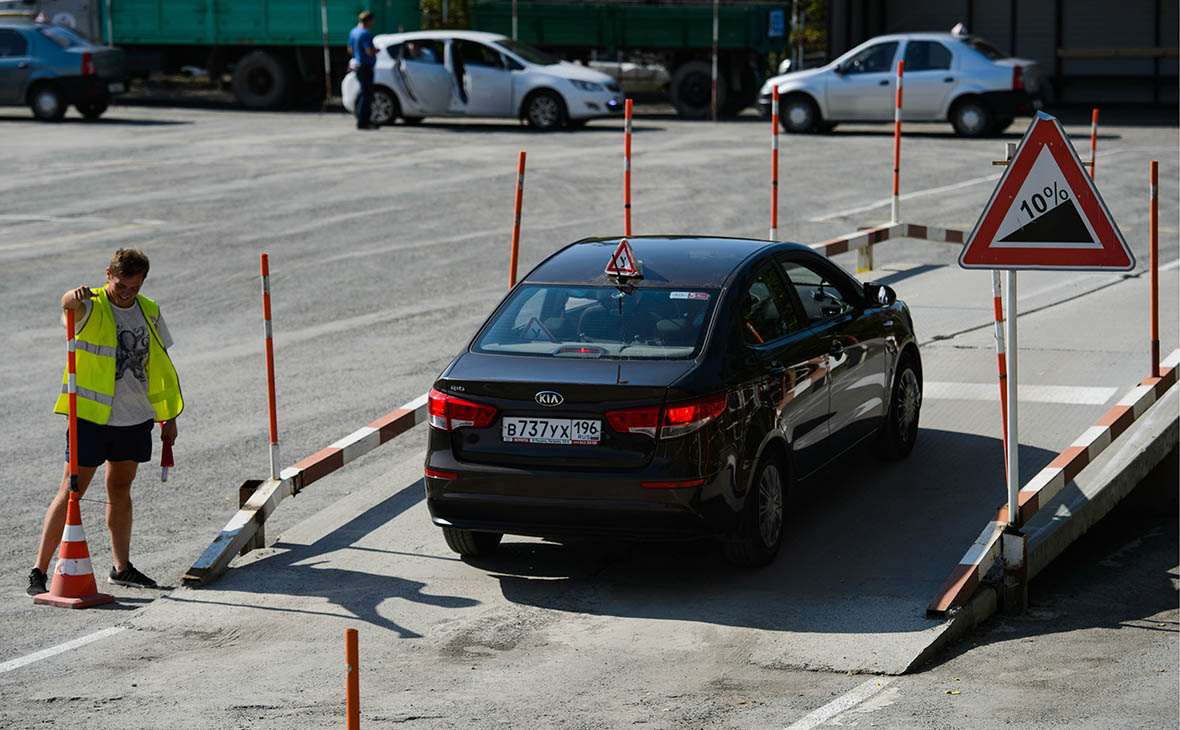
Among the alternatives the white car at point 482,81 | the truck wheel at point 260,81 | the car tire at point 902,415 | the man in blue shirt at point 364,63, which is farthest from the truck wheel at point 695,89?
the car tire at point 902,415

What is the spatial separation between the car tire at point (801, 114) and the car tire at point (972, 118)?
7.54 feet

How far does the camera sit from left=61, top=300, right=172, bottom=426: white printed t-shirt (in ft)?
25.6

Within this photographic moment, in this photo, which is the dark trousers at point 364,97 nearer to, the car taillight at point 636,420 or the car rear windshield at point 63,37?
the car rear windshield at point 63,37

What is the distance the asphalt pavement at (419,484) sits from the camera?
654 cm

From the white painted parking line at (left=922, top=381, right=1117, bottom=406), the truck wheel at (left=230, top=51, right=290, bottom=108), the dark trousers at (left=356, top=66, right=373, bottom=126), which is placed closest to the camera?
the white painted parking line at (left=922, top=381, right=1117, bottom=406)

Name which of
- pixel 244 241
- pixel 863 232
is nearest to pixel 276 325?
pixel 244 241

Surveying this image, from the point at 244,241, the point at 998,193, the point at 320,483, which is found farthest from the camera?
the point at 244,241

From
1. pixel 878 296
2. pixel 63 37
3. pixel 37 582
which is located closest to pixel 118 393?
pixel 37 582

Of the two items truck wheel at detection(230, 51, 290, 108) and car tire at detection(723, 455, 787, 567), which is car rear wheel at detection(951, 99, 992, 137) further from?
car tire at detection(723, 455, 787, 567)

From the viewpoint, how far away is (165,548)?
8.72m

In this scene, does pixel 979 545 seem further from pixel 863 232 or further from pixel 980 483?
pixel 863 232

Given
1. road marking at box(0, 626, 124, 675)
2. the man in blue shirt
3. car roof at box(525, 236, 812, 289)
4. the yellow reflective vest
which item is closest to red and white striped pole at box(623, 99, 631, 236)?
car roof at box(525, 236, 812, 289)

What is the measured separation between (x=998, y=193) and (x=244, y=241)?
11674 millimetres

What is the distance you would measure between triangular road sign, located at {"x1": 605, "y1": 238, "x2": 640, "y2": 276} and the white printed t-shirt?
232cm
